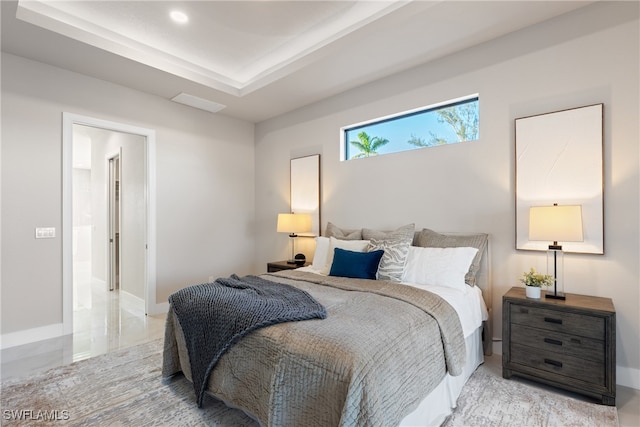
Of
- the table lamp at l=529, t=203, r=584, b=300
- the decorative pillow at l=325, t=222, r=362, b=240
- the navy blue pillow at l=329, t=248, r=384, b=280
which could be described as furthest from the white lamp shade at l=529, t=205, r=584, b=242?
the decorative pillow at l=325, t=222, r=362, b=240

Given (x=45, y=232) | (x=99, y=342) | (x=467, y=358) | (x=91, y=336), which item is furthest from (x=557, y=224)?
(x=45, y=232)

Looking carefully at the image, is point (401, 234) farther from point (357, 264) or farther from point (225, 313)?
point (225, 313)

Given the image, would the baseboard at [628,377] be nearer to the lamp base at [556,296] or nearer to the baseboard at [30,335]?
the lamp base at [556,296]

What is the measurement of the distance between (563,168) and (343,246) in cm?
203

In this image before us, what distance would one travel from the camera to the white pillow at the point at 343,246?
10.6 ft

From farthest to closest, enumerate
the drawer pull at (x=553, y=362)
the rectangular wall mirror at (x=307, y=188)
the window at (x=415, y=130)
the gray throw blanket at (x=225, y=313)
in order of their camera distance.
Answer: the rectangular wall mirror at (x=307, y=188)
the window at (x=415, y=130)
the drawer pull at (x=553, y=362)
the gray throw blanket at (x=225, y=313)

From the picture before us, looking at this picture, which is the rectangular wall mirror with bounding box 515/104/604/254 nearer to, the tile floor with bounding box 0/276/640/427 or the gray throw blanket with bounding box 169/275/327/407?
the tile floor with bounding box 0/276/640/427

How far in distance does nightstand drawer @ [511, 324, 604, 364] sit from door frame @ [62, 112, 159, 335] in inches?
161

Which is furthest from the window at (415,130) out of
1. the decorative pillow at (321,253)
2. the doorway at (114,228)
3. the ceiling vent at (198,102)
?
the doorway at (114,228)

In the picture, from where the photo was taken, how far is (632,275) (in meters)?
2.29

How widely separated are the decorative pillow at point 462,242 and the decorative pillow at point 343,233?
0.70 m

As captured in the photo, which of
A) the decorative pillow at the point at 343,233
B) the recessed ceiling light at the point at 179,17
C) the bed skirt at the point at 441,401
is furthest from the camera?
the decorative pillow at the point at 343,233

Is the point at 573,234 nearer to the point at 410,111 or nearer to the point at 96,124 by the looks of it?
the point at 410,111

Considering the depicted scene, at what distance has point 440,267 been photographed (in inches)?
104
